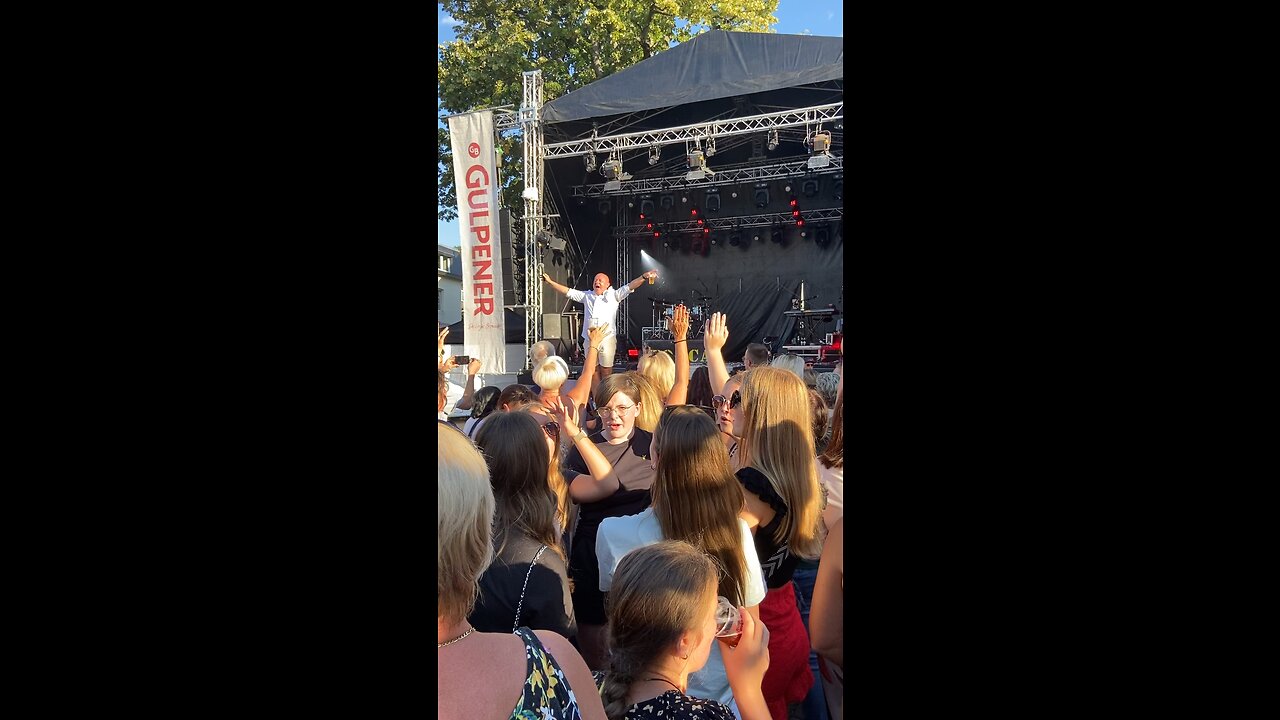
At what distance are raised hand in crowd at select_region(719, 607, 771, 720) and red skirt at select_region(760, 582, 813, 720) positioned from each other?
0.46m

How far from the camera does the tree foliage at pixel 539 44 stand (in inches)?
577

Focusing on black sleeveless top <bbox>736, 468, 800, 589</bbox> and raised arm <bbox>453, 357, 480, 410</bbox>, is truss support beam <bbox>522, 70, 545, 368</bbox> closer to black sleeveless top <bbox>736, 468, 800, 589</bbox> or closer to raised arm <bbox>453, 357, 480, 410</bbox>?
raised arm <bbox>453, 357, 480, 410</bbox>

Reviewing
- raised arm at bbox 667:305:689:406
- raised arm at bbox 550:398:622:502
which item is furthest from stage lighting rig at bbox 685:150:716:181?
raised arm at bbox 550:398:622:502

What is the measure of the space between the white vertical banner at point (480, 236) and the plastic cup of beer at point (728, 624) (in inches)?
197

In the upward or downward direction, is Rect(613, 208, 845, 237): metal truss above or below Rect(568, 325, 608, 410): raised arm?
above

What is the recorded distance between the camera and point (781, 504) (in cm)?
228

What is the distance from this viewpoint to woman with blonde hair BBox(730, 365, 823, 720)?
2.14 meters

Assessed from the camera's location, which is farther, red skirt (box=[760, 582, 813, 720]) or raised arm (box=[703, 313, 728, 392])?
raised arm (box=[703, 313, 728, 392])

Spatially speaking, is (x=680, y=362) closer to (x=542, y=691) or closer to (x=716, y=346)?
(x=716, y=346)

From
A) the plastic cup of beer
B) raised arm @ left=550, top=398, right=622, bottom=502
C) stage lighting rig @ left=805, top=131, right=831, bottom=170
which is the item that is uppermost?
stage lighting rig @ left=805, top=131, right=831, bottom=170

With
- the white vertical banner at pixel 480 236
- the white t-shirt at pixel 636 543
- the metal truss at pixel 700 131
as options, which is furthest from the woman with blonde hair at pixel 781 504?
the metal truss at pixel 700 131
